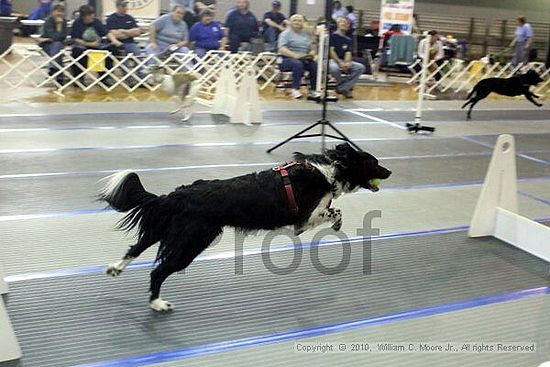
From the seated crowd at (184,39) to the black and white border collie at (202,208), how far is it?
792 cm

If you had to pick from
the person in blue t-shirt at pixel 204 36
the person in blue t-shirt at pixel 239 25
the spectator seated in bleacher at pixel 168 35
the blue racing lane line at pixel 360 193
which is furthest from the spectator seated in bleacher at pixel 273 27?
the blue racing lane line at pixel 360 193

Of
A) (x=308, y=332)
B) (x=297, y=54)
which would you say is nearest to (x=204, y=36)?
(x=297, y=54)

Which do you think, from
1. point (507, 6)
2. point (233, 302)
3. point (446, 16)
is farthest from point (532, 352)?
point (507, 6)

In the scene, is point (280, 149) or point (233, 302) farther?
point (280, 149)

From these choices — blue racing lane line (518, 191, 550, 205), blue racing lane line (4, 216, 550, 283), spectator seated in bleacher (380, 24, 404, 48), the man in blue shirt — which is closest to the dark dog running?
spectator seated in bleacher (380, 24, 404, 48)

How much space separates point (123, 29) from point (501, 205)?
8.71 metres

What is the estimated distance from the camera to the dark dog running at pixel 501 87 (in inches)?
408

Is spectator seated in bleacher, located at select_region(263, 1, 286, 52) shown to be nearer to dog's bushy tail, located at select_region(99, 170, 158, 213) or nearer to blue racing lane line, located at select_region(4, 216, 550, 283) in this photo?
blue racing lane line, located at select_region(4, 216, 550, 283)

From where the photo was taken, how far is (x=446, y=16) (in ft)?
72.9

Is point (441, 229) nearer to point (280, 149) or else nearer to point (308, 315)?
point (308, 315)

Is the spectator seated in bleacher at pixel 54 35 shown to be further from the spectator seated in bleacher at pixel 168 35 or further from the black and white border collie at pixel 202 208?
the black and white border collie at pixel 202 208

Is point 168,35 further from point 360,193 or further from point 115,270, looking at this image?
point 115,270

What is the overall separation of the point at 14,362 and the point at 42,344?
0.17 m

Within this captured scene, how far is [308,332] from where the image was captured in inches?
113
